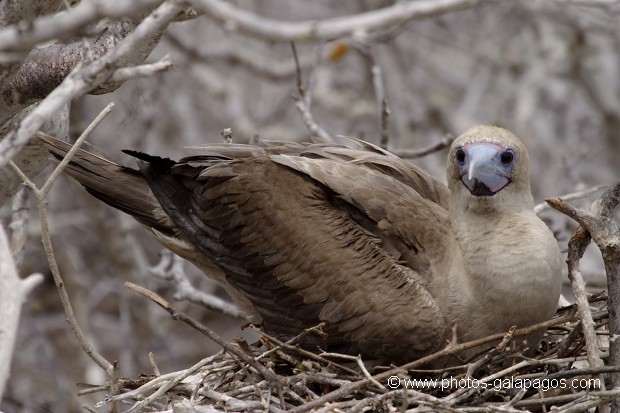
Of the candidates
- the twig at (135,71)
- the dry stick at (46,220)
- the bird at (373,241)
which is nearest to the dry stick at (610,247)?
the bird at (373,241)

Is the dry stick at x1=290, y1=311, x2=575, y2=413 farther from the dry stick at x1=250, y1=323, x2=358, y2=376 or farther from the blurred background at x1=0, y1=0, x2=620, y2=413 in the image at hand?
the blurred background at x1=0, y1=0, x2=620, y2=413

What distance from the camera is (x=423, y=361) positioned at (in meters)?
4.11

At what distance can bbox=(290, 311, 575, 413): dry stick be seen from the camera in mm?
3912

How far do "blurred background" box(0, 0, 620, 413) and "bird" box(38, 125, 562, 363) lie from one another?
1.92m

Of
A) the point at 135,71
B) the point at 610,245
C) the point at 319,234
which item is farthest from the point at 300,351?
the point at 135,71

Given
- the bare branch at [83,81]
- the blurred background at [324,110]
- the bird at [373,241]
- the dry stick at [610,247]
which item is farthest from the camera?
the blurred background at [324,110]

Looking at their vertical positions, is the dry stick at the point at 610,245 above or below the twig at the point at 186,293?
below

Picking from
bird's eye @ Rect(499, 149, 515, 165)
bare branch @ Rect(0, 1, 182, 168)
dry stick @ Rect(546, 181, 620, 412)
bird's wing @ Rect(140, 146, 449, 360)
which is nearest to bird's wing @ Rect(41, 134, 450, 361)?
bird's wing @ Rect(140, 146, 449, 360)

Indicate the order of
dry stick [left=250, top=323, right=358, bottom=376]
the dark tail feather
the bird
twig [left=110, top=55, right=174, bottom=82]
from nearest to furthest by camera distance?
twig [left=110, top=55, right=174, bottom=82] < dry stick [left=250, top=323, right=358, bottom=376] < the bird < the dark tail feather

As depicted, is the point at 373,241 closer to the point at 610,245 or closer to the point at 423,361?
the point at 423,361

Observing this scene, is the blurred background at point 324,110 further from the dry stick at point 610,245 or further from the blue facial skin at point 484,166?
the dry stick at point 610,245

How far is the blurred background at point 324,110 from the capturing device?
7.59 metres

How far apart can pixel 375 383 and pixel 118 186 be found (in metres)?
1.88

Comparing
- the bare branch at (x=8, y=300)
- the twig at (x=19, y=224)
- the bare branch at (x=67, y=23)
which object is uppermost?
the twig at (x=19, y=224)
